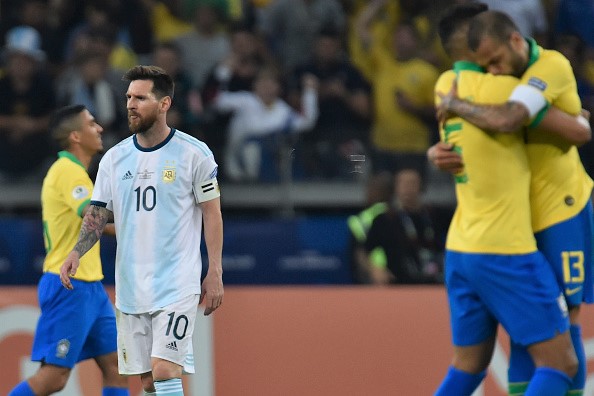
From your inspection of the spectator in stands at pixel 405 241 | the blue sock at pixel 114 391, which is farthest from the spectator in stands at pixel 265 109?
the blue sock at pixel 114 391

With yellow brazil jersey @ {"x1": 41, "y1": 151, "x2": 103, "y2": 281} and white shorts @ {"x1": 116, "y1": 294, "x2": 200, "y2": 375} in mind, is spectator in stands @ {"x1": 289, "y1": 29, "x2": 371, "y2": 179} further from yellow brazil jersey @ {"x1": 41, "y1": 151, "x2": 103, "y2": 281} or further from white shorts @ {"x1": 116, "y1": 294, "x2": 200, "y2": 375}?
white shorts @ {"x1": 116, "y1": 294, "x2": 200, "y2": 375}

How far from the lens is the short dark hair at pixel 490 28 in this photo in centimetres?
530

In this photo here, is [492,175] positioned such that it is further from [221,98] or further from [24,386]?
[221,98]

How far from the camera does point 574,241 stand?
5.50 m

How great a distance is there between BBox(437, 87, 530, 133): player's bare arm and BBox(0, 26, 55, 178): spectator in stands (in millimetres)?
6089

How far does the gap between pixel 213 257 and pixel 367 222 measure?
388cm

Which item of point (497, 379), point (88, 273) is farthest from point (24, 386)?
point (497, 379)

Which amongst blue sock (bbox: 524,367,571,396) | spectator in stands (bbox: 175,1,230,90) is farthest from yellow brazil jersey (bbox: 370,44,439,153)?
blue sock (bbox: 524,367,571,396)

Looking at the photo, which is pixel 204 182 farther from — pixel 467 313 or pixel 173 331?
pixel 467 313

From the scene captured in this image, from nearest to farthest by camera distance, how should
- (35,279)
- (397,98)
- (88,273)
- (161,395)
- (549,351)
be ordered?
1. (549,351)
2. (161,395)
3. (88,273)
4. (35,279)
5. (397,98)

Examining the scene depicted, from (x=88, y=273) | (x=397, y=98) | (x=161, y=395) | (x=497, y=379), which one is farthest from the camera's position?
(x=397, y=98)

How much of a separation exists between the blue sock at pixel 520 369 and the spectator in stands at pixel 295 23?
6.70 m

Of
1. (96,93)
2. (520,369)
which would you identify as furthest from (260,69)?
(520,369)

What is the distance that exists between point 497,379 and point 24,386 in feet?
10.9
